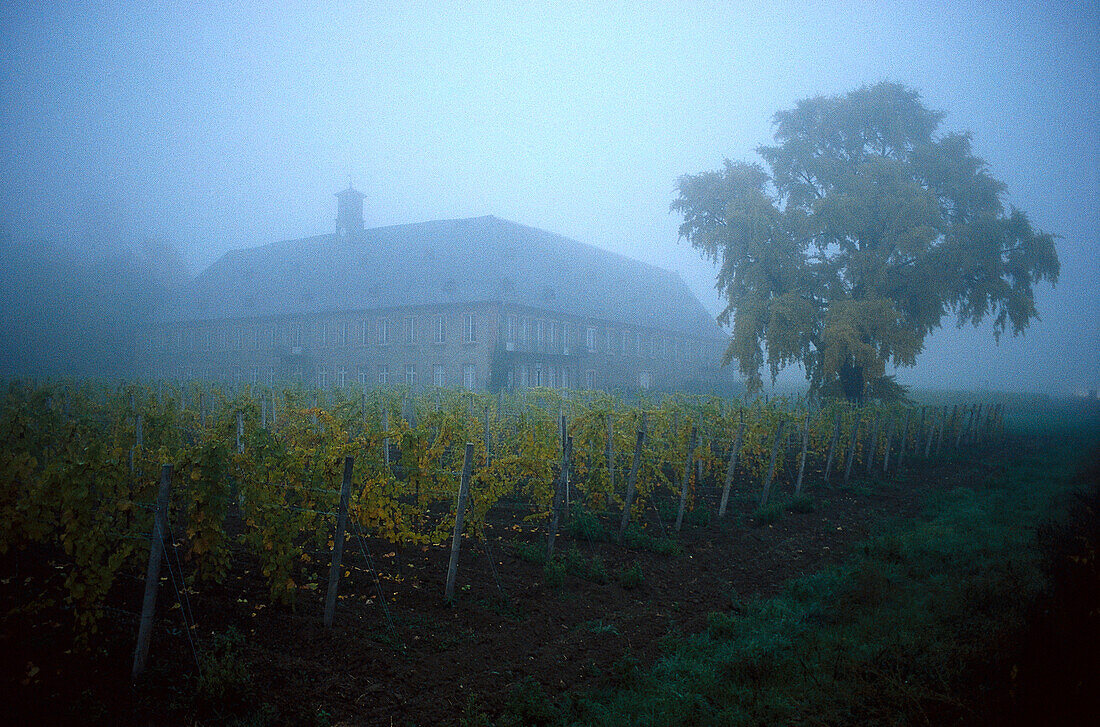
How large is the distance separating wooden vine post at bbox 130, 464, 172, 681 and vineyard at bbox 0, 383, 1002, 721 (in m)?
0.03

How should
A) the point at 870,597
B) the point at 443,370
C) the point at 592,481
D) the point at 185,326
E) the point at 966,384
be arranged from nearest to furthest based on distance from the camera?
the point at 870,597 → the point at 592,481 → the point at 443,370 → the point at 185,326 → the point at 966,384

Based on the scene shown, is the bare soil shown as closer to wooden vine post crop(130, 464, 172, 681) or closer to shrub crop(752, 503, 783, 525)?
wooden vine post crop(130, 464, 172, 681)

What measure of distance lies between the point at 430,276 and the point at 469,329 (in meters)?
5.97

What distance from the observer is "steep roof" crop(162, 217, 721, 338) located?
40938 mm

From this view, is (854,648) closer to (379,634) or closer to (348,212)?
(379,634)

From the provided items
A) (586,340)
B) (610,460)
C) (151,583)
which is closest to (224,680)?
(151,583)

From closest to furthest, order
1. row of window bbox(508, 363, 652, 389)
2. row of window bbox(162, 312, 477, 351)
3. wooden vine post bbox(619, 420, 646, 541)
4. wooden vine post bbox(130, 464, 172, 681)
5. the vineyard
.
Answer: wooden vine post bbox(130, 464, 172, 681) < the vineyard < wooden vine post bbox(619, 420, 646, 541) < row of window bbox(508, 363, 652, 389) < row of window bbox(162, 312, 477, 351)

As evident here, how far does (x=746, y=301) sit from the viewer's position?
23.9 metres

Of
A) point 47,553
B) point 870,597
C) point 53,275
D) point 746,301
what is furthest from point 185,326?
point 870,597

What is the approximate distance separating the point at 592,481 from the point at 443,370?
99.0 ft

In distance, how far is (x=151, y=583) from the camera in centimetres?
450

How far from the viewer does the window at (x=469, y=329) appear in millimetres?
37969

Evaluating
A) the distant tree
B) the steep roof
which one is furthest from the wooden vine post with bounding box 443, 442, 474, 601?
the steep roof

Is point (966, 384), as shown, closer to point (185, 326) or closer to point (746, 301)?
point (746, 301)
